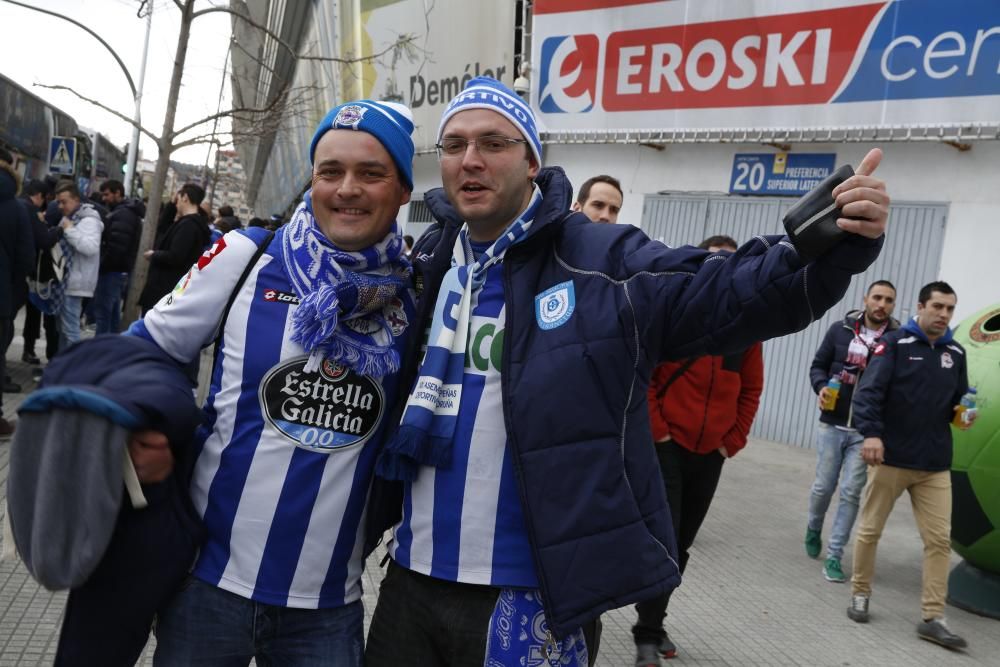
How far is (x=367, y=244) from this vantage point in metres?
2.29

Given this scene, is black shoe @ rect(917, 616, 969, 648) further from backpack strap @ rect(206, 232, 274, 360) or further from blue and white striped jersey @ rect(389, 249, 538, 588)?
backpack strap @ rect(206, 232, 274, 360)

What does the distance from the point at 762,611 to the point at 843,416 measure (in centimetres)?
178

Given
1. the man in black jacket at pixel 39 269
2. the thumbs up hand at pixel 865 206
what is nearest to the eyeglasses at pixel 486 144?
the thumbs up hand at pixel 865 206

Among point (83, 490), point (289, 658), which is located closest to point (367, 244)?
point (83, 490)

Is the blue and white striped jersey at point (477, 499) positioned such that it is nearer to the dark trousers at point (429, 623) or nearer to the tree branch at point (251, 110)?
the dark trousers at point (429, 623)

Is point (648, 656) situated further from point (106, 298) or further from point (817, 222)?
point (106, 298)

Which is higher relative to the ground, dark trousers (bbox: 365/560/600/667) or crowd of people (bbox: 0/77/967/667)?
crowd of people (bbox: 0/77/967/667)

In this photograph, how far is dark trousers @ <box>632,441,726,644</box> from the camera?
14.5ft

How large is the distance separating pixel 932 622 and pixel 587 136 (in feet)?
30.2

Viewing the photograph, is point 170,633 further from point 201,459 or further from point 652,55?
point 652,55

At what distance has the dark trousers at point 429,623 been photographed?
7.02 ft

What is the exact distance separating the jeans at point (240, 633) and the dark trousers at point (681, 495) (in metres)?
2.43

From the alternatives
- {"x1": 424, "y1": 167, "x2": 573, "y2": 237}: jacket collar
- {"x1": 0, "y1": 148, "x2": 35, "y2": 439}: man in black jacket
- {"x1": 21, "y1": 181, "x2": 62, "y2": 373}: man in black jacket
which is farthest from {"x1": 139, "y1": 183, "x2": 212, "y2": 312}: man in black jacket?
{"x1": 424, "y1": 167, "x2": 573, "y2": 237}: jacket collar

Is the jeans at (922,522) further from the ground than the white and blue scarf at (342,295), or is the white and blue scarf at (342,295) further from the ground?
the white and blue scarf at (342,295)
